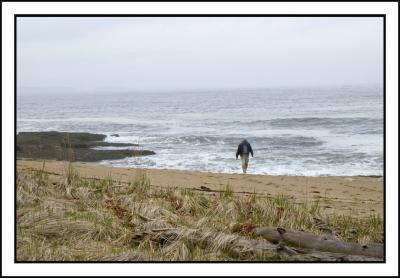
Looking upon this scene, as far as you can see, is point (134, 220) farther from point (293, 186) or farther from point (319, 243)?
point (293, 186)

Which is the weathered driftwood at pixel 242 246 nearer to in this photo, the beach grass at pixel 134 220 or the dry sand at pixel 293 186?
the beach grass at pixel 134 220

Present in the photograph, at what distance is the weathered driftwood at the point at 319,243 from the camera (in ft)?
15.9

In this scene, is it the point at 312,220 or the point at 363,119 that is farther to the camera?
the point at 363,119

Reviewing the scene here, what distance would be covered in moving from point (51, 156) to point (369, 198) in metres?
16.5

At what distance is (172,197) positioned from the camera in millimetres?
8125

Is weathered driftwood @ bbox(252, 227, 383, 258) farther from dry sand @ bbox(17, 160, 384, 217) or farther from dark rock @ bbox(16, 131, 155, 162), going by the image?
dark rock @ bbox(16, 131, 155, 162)

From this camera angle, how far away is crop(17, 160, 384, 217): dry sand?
9766mm

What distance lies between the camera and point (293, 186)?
42.0 feet

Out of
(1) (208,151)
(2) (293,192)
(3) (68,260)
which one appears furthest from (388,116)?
(1) (208,151)

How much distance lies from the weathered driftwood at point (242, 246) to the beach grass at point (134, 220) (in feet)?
0.09

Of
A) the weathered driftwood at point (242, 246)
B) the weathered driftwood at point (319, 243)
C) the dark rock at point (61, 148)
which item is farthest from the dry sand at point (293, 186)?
the dark rock at point (61, 148)

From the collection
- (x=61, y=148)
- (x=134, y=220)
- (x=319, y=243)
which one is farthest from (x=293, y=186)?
(x=61, y=148)

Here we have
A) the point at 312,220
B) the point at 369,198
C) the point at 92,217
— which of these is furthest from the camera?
the point at 369,198

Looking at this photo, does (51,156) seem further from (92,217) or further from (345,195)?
(92,217)
